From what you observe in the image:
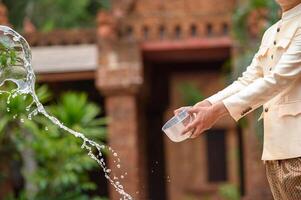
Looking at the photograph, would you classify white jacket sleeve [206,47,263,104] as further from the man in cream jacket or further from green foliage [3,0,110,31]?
green foliage [3,0,110,31]

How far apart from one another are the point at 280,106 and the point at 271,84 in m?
0.09

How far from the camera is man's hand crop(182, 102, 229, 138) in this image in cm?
293

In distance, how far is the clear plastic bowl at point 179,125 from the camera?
2.98 m

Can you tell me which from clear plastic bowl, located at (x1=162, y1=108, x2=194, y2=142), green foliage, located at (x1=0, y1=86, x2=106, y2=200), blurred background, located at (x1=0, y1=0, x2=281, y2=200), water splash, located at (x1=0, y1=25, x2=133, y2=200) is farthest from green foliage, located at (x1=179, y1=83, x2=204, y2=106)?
clear plastic bowl, located at (x1=162, y1=108, x2=194, y2=142)

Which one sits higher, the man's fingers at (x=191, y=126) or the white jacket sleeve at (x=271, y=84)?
the white jacket sleeve at (x=271, y=84)

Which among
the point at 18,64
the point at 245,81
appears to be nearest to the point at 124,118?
the point at 18,64

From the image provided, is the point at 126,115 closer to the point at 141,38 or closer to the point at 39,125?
the point at 141,38

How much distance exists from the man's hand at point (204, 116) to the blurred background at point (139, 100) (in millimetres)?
4681

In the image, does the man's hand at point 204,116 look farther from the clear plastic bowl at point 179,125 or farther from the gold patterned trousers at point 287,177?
the gold patterned trousers at point 287,177

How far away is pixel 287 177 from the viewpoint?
113 inches

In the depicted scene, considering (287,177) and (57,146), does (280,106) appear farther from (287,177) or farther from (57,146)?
(57,146)

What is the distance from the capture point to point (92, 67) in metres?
11.6

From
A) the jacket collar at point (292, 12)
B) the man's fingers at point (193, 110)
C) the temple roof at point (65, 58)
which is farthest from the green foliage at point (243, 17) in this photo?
the man's fingers at point (193, 110)

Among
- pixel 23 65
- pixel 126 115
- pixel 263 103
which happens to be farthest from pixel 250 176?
pixel 263 103
